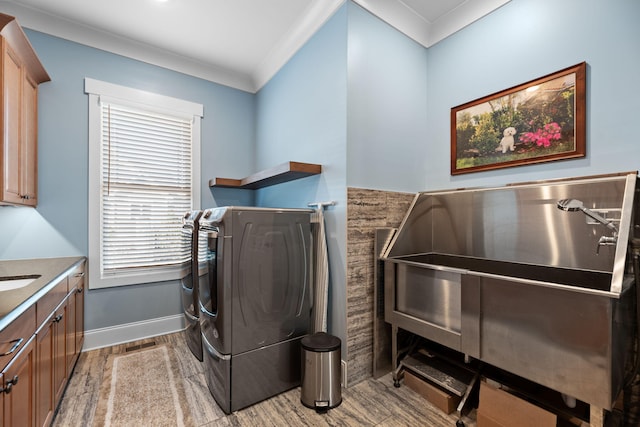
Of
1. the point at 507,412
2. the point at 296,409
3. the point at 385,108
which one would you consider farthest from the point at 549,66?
the point at 296,409

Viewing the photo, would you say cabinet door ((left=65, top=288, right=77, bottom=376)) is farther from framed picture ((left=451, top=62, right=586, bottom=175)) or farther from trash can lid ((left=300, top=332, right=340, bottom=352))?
framed picture ((left=451, top=62, right=586, bottom=175))

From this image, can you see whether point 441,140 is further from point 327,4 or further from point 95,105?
point 95,105

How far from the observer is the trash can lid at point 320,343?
6.10 ft

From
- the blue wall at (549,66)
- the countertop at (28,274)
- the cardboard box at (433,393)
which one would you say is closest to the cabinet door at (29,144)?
the countertop at (28,274)

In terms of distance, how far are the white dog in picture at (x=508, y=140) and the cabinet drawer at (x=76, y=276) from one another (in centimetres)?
328

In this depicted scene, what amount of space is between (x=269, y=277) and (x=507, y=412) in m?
1.55

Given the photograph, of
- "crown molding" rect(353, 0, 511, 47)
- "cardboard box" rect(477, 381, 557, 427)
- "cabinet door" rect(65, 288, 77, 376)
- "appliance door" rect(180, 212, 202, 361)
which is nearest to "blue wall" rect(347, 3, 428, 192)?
"crown molding" rect(353, 0, 511, 47)

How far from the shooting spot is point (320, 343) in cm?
192

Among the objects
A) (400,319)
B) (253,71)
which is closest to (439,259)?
(400,319)

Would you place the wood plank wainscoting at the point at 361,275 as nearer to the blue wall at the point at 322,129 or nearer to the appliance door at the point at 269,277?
the blue wall at the point at 322,129

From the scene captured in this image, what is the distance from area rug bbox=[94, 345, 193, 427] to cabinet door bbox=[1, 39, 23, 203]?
1.48m

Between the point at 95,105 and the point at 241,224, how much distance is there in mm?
2128

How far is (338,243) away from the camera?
2178mm

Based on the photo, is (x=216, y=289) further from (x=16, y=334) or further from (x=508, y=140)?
(x=508, y=140)
